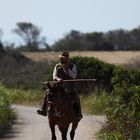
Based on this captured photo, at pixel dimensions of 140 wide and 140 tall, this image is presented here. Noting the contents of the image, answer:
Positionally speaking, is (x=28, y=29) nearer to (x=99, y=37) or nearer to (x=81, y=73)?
(x=99, y=37)

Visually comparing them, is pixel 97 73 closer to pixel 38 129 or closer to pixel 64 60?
pixel 38 129

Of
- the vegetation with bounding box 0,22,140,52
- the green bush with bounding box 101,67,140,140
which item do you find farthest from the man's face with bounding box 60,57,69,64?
the vegetation with bounding box 0,22,140,52

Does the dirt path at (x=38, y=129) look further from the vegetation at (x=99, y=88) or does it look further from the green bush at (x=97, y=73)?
the green bush at (x=97, y=73)

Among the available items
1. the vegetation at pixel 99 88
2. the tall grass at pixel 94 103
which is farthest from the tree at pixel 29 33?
the tall grass at pixel 94 103

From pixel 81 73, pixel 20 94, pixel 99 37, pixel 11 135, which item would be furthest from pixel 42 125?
pixel 99 37

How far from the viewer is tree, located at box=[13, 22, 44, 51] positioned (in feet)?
355

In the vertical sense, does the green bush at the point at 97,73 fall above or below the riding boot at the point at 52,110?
below

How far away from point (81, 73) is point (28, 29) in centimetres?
7047

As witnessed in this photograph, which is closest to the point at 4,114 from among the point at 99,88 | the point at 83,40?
the point at 99,88

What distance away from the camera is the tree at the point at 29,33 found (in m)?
108

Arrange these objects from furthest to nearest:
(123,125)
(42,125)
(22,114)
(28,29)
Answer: (28,29) < (22,114) < (42,125) < (123,125)

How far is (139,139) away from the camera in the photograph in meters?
19.2

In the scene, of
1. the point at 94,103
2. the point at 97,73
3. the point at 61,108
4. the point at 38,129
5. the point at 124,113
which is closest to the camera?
the point at 61,108

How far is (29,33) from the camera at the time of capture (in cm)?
10981
